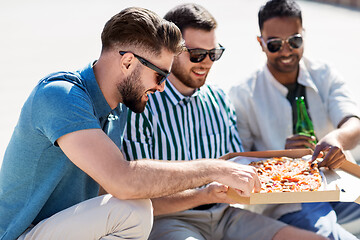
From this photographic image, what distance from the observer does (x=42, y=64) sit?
9336 millimetres

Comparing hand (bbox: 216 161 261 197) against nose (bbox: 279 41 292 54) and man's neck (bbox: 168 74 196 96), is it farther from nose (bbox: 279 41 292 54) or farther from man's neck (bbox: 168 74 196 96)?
nose (bbox: 279 41 292 54)

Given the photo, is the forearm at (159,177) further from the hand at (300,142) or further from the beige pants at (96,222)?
the hand at (300,142)

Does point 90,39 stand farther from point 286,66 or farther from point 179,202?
point 179,202

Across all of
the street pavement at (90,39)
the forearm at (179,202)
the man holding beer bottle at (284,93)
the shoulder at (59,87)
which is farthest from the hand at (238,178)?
the street pavement at (90,39)

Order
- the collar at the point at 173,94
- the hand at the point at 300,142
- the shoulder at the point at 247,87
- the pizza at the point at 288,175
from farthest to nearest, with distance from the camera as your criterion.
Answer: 1. the shoulder at the point at 247,87
2. the hand at the point at 300,142
3. the collar at the point at 173,94
4. the pizza at the point at 288,175

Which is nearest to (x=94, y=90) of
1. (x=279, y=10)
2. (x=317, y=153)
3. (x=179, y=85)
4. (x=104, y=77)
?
(x=104, y=77)

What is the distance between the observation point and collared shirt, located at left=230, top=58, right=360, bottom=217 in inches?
180

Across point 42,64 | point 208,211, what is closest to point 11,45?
point 42,64

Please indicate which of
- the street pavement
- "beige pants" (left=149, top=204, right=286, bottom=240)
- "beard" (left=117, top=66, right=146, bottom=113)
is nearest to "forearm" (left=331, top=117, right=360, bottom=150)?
"beige pants" (left=149, top=204, right=286, bottom=240)

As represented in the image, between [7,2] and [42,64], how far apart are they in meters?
6.46

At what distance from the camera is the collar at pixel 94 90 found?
10.1 feet

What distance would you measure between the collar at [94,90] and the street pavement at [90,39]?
3.08 metres

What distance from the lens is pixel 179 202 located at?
3.54 metres

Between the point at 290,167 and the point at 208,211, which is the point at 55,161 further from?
the point at 290,167
